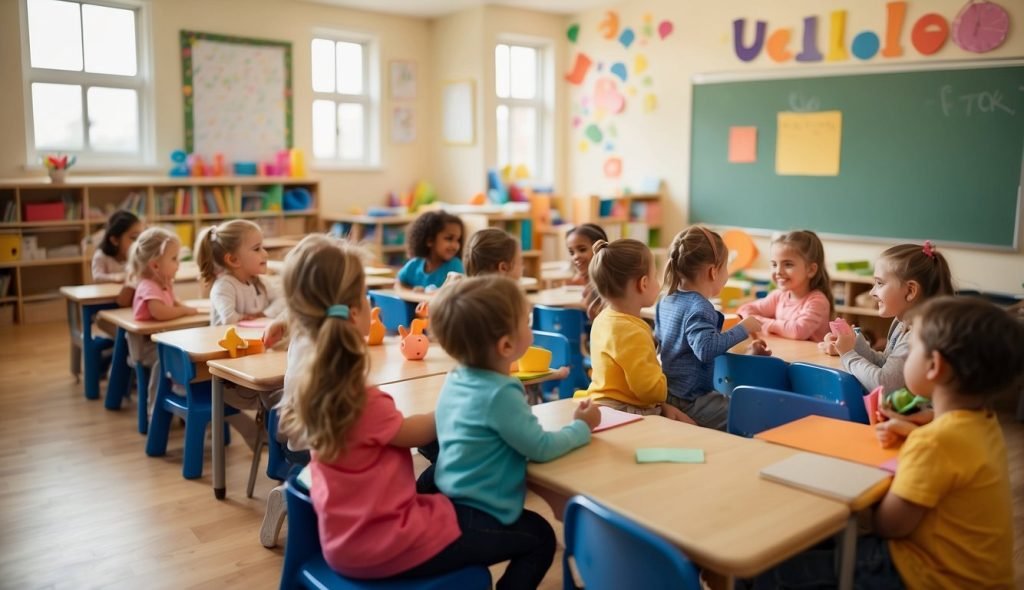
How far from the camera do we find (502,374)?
6.19 ft

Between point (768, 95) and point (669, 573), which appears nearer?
point (669, 573)

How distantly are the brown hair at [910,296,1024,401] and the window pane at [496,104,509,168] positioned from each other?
7444 mm

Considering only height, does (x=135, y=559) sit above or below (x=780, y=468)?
below

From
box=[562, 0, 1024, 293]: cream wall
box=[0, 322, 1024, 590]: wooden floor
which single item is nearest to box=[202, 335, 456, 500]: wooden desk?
box=[0, 322, 1024, 590]: wooden floor

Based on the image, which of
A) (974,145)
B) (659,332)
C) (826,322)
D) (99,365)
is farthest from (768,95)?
(99,365)

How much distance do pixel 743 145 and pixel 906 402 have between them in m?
5.66

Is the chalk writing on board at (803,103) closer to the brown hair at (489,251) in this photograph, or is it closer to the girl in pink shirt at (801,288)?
the girl in pink shirt at (801,288)

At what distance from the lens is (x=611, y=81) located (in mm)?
8508

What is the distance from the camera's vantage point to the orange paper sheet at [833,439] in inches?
75.0

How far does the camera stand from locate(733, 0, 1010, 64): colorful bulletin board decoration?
5.85 metres

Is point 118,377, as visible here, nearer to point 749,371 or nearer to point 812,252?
point 749,371

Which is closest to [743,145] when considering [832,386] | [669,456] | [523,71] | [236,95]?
[523,71]

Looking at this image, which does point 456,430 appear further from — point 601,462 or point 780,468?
point 780,468

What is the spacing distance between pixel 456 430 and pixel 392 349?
1.40 m
